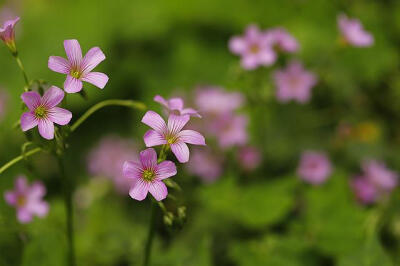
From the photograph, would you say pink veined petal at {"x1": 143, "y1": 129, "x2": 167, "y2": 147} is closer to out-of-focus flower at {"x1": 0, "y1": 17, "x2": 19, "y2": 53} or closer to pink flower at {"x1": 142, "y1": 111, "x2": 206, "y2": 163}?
pink flower at {"x1": 142, "y1": 111, "x2": 206, "y2": 163}

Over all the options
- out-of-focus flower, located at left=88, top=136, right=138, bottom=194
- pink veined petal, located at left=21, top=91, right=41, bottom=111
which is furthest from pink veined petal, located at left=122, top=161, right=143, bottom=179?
out-of-focus flower, located at left=88, top=136, right=138, bottom=194

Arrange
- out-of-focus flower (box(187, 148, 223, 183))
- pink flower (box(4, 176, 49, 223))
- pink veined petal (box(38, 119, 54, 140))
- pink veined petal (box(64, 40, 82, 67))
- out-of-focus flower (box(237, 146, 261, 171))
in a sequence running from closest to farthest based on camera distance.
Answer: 1. pink veined petal (box(38, 119, 54, 140))
2. pink veined petal (box(64, 40, 82, 67))
3. pink flower (box(4, 176, 49, 223))
4. out-of-focus flower (box(237, 146, 261, 171))
5. out-of-focus flower (box(187, 148, 223, 183))

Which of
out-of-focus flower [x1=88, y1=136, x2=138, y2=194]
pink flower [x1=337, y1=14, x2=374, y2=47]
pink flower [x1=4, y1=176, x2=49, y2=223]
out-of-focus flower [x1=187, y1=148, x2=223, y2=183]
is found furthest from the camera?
out-of-focus flower [x1=88, y1=136, x2=138, y2=194]

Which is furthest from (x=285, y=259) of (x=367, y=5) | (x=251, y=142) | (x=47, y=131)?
(x=367, y=5)

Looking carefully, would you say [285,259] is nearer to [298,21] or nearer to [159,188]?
[159,188]

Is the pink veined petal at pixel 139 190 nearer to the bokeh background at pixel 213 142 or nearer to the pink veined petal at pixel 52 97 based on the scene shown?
the bokeh background at pixel 213 142

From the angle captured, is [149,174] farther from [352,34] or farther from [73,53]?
[352,34]
